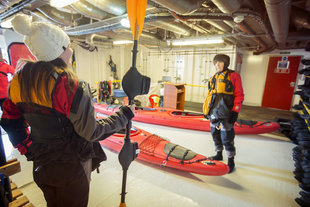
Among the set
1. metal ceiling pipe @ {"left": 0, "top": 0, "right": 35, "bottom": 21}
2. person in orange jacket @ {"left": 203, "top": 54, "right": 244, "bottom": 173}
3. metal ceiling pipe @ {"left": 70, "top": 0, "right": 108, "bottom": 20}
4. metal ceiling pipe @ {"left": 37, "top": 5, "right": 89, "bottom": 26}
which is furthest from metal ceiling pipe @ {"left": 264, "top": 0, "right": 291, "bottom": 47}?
metal ceiling pipe @ {"left": 37, "top": 5, "right": 89, "bottom": 26}

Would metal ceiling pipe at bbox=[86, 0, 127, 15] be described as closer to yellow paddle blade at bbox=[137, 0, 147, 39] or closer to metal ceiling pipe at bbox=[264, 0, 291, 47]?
yellow paddle blade at bbox=[137, 0, 147, 39]

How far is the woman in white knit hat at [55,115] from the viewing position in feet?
2.88

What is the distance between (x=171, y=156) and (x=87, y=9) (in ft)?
11.1

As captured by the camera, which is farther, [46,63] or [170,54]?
[170,54]

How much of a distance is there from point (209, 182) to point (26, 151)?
7.43 feet

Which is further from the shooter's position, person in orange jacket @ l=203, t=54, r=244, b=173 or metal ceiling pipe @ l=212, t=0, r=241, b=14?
person in orange jacket @ l=203, t=54, r=244, b=173

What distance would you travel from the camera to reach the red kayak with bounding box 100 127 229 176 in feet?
7.50

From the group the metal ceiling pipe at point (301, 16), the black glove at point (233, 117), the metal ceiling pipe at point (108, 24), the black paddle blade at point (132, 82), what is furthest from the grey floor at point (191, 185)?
the metal ceiling pipe at point (301, 16)

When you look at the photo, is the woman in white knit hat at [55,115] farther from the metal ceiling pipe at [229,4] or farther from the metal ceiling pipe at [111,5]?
the metal ceiling pipe at [111,5]

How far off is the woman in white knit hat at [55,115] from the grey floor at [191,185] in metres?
1.19

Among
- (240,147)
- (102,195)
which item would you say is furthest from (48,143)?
(240,147)

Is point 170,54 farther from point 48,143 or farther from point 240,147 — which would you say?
point 48,143

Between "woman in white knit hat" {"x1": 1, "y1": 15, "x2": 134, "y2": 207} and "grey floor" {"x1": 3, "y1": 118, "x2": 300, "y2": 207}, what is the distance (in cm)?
119

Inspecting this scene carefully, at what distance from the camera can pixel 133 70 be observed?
1085mm
